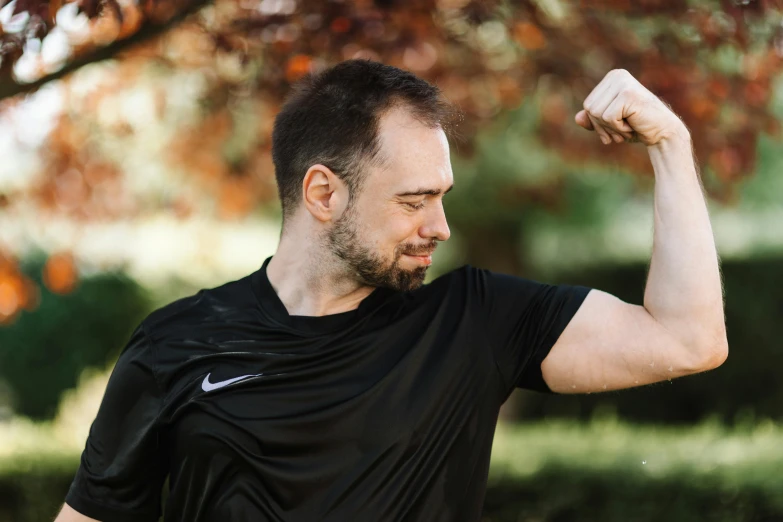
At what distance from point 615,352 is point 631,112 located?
0.58m

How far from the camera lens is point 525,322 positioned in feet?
7.84

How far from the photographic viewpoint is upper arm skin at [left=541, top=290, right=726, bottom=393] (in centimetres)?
219

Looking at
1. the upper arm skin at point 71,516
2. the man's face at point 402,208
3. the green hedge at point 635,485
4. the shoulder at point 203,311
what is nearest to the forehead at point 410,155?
the man's face at point 402,208

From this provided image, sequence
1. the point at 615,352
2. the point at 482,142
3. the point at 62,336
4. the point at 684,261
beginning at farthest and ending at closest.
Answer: the point at 62,336, the point at 482,142, the point at 615,352, the point at 684,261

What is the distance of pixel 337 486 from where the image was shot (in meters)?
2.24

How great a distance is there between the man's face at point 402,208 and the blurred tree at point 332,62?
2.25 ft

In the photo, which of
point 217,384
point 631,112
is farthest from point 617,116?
point 217,384

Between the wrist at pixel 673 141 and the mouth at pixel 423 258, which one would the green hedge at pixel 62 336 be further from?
the wrist at pixel 673 141

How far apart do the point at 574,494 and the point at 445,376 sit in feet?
9.70

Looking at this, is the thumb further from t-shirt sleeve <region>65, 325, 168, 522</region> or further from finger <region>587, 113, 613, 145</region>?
t-shirt sleeve <region>65, 325, 168, 522</region>

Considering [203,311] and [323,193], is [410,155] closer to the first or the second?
[323,193]

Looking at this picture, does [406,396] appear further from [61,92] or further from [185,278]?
[185,278]

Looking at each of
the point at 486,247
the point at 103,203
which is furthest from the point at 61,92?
the point at 486,247

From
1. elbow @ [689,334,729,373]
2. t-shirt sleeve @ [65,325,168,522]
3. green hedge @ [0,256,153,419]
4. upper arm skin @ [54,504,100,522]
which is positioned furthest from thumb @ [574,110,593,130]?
green hedge @ [0,256,153,419]
